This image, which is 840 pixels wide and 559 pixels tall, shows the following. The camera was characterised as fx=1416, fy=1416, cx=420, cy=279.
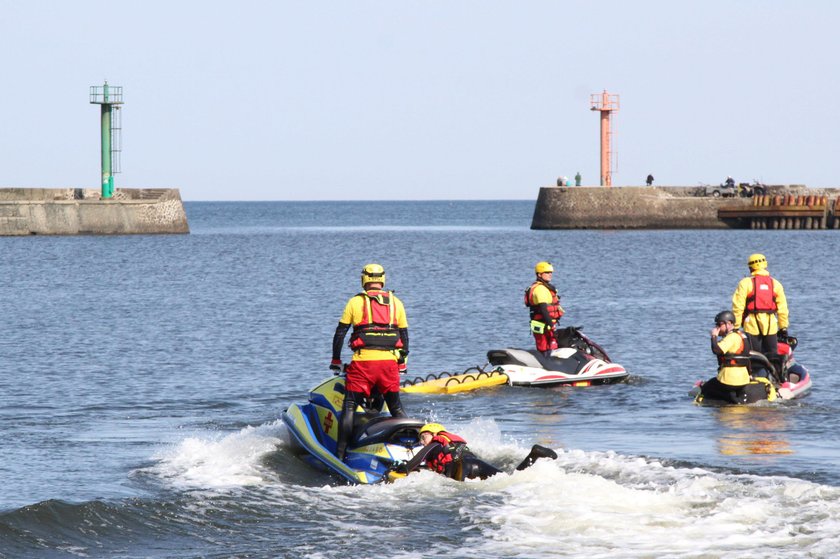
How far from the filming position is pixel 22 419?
60.5 feet

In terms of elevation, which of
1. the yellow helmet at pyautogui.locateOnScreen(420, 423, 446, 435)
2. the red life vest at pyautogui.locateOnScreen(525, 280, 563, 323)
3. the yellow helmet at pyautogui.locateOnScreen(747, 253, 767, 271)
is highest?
the yellow helmet at pyautogui.locateOnScreen(747, 253, 767, 271)

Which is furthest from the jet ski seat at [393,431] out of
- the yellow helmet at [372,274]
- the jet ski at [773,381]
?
the jet ski at [773,381]

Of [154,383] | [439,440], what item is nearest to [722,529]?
[439,440]

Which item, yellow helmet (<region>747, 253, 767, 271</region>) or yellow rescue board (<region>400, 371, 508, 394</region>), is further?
yellow rescue board (<region>400, 371, 508, 394</region>)

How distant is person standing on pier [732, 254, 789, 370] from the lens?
62.7 feet

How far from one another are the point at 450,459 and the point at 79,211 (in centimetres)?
7331

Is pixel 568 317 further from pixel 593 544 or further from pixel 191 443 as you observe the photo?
pixel 593 544

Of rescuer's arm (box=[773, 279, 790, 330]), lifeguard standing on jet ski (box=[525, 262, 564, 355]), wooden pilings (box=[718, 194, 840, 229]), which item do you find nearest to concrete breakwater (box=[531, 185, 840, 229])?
wooden pilings (box=[718, 194, 840, 229])

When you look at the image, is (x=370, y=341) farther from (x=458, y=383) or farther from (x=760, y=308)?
(x=760, y=308)

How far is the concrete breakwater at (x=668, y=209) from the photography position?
3551 inches

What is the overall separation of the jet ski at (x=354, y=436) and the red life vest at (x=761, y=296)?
660 centimetres

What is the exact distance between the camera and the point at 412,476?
13383 mm

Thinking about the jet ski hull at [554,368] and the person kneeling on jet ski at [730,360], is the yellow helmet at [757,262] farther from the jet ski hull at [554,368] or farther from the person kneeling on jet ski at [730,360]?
the jet ski hull at [554,368]

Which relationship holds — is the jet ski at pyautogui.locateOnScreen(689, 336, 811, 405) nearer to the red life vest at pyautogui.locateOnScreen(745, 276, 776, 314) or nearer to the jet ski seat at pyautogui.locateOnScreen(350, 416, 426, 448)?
the red life vest at pyautogui.locateOnScreen(745, 276, 776, 314)
